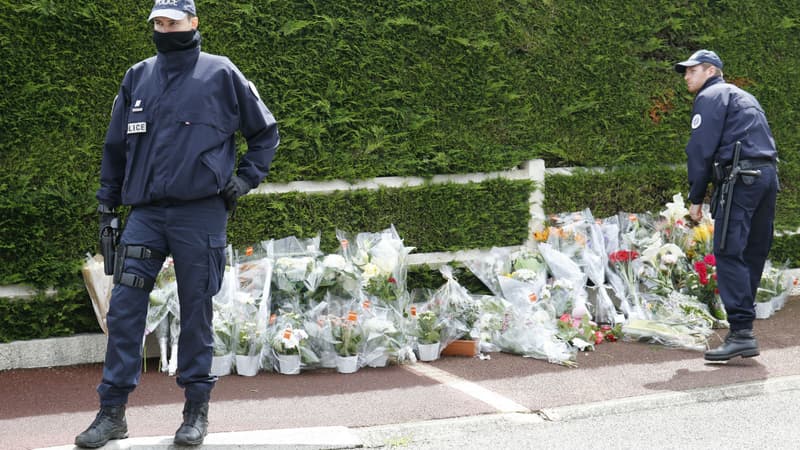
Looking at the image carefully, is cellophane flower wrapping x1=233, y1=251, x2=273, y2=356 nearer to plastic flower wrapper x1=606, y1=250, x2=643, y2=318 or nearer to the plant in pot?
the plant in pot

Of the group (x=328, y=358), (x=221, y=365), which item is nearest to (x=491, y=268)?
(x=328, y=358)

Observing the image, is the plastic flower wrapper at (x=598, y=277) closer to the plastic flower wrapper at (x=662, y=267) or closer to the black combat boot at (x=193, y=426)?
the plastic flower wrapper at (x=662, y=267)

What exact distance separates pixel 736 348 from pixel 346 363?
8.86ft

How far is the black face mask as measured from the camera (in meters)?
4.52

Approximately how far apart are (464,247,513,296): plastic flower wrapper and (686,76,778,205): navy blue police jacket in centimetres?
167

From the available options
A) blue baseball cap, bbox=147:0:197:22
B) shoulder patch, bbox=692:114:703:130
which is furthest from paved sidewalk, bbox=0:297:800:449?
blue baseball cap, bbox=147:0:197:22

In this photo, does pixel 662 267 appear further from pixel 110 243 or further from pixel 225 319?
pixel 110 243

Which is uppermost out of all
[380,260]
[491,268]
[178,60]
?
[178,60]

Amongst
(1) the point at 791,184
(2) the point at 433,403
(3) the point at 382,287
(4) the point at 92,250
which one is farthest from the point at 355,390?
(1) the point at 791,184

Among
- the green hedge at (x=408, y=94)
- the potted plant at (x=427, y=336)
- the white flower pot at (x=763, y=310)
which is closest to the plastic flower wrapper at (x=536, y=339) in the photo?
the potted plant at (x=427, y=336)

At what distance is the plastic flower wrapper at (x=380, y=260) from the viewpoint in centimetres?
682

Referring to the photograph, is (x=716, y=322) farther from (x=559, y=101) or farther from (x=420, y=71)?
(x=420, y=71)

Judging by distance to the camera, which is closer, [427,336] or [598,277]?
[427,336]

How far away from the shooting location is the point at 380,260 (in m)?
7.02
